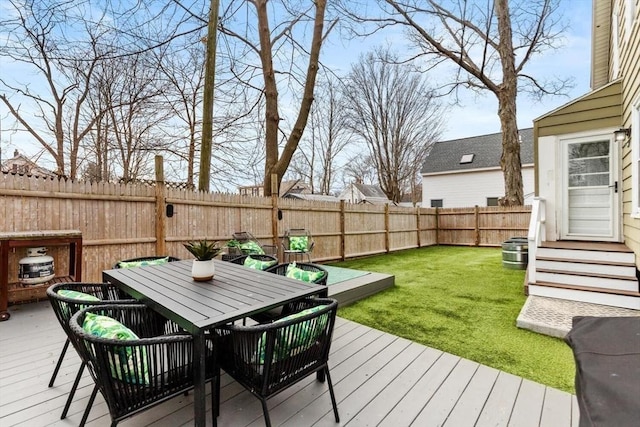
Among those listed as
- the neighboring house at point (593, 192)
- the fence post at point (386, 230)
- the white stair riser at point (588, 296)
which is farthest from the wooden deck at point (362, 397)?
the fence post at point (386, 230)

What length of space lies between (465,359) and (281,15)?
29.3 feet

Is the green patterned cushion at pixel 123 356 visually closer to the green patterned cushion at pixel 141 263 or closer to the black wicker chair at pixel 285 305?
the black wicker chair at pixel 285 305

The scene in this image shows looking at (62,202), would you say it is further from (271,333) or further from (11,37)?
(11,37)

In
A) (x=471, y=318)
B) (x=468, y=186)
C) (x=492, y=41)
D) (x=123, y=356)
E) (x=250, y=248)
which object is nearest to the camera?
(x=123, y=356)

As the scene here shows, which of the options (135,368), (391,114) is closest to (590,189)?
(135,368)

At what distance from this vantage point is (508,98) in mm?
9234

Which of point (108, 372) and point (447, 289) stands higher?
point (108, 372)

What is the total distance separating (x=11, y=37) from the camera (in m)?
6.53

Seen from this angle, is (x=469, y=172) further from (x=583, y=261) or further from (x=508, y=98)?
(x=583, y=261)

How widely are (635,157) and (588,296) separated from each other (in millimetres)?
1830

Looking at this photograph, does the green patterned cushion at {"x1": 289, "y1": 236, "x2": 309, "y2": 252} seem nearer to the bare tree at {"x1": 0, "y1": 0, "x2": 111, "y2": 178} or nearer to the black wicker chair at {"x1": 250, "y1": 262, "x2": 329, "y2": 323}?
the black wicker chair at {"x1": 250, "y1": 262, "x2": 329, "y2": 323}

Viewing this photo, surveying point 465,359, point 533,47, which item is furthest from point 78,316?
point 533,47

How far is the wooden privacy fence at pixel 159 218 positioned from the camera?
376cm

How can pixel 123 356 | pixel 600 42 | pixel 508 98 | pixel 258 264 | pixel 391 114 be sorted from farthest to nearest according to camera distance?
1. pixel 391 114
2. pixel 508 98
3. pixel 600 42
4. pixel 258 264
5. pixel 123 356
